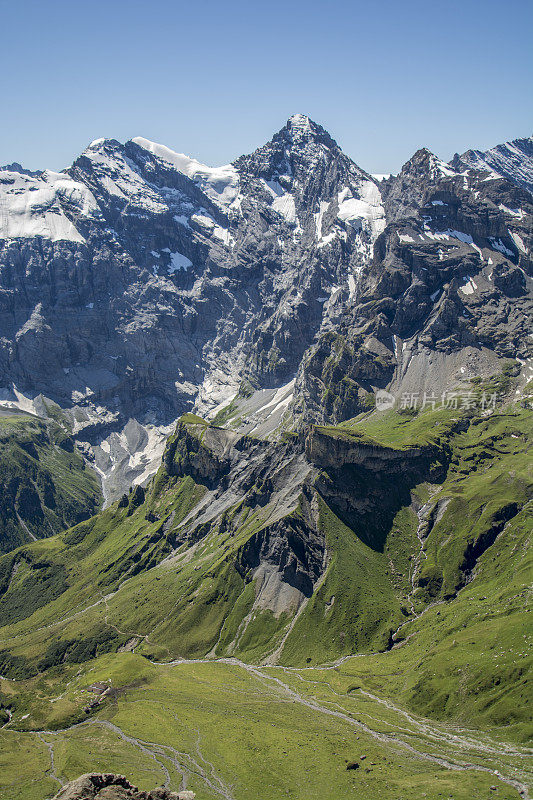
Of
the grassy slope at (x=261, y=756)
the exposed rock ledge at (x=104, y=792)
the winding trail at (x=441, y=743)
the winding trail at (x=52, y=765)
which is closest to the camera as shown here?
the exposed rock ledge at (x=104, y=792)

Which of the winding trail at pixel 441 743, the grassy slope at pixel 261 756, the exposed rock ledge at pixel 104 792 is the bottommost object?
the grassy slope at pixel 261 756

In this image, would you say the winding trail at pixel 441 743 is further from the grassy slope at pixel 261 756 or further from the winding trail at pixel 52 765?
the winding trail at pixel 52 765

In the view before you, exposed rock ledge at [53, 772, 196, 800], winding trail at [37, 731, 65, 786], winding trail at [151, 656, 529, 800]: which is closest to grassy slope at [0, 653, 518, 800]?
winding trail at [37, 731, 65, 786]

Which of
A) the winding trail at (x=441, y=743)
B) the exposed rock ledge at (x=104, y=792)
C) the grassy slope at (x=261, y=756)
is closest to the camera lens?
the exposed rock ledge at (x=104, y=792)

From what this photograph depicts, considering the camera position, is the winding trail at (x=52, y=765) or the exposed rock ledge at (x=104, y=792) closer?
the exposed rock ledge at (x=104, y=792)

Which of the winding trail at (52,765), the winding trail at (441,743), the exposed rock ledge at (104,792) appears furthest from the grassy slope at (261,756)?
the exposed rock ledge at (104,792)

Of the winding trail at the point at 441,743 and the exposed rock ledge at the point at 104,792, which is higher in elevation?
the exposed rock ledge at the point at 104,792

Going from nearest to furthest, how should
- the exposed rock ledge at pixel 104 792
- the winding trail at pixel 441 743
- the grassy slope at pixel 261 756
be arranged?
the exposed rock ledge at pixel 104 792, the winding trail at pixel 441 743, the grassy slope at pixel 261 756

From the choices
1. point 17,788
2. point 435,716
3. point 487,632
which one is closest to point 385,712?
point 435,716

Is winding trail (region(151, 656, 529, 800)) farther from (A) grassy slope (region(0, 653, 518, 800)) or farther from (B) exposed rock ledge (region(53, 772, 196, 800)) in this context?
(B) exposed rock ledge (region(53, 772, 196, 800))

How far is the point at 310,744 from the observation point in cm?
16288

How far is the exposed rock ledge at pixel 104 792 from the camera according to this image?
81.9 meters

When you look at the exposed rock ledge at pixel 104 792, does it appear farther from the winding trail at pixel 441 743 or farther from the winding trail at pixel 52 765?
the winding trail at pixel 52 765

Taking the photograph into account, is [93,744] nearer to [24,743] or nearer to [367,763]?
[24,743]
